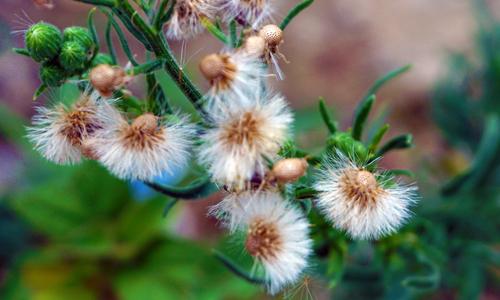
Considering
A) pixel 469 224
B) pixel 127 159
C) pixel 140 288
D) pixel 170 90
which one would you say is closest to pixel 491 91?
pixel 469 224

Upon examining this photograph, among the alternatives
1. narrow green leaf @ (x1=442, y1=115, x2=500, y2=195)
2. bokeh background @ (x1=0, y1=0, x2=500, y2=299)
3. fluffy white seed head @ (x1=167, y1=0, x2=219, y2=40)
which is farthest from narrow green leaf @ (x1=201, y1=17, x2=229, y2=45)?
narrow green leaf @ (x1=442, y1=115, x2=500, y2=195)

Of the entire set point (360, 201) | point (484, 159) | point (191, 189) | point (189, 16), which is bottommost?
point (484, 159)

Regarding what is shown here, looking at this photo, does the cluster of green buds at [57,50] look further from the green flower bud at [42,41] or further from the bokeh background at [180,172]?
the bokeh background at [180,172]

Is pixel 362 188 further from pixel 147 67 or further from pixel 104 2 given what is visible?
pixel 104 2

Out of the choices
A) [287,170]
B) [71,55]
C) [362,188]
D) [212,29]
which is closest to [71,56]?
[71,55]

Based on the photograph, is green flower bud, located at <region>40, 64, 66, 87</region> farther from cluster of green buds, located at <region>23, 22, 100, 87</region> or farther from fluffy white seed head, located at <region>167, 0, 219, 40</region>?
fluffy white seed head, located at <region>167, 0, 219, 40</region>

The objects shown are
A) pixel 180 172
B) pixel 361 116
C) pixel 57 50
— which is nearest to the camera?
pixel 57 50

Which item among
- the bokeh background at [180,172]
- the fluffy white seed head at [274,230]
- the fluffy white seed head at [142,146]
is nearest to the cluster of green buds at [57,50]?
the fluffy white seed head at [142,146]
